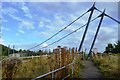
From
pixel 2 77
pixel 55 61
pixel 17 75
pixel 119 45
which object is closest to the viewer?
pixel 2 77

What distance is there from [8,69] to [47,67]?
2.64 metres

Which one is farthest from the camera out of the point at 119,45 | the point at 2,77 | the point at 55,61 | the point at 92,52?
the point at 119,45

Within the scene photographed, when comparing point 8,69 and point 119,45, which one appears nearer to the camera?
point 8,69

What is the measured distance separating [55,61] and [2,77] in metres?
3.00

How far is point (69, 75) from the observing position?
614 inches

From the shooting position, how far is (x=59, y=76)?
13.6 m

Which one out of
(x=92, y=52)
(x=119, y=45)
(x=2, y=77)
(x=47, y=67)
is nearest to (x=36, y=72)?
(x=47, y=67)

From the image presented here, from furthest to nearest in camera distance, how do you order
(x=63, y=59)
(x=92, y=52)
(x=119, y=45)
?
(x=119, y=45), (x=92, y=52), (x=63, y=59)

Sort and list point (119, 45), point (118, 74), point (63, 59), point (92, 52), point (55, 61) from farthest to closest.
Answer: point (119, 45) < point (92, 52) < point (118, 74) < point (63, 59) < point (55, 61)

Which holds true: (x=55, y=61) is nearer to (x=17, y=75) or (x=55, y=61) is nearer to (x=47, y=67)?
(x=47, y=67)

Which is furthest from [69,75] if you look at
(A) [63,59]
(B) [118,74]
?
(B) [118,74]

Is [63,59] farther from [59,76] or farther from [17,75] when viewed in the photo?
[17,75]

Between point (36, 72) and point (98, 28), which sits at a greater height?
point (98, 28)

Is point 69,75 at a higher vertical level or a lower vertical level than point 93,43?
lower
